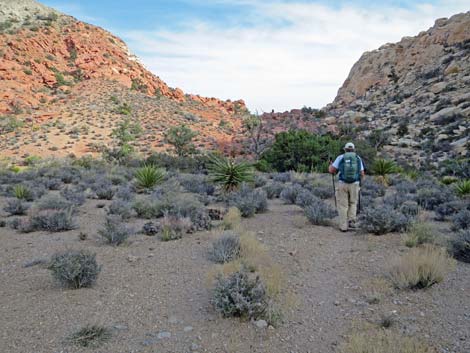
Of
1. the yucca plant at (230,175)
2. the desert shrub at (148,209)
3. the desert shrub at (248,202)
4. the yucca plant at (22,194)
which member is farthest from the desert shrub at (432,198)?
the yucca plant at (22,194)

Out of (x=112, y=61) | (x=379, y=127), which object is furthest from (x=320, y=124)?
(x=112, y=61)

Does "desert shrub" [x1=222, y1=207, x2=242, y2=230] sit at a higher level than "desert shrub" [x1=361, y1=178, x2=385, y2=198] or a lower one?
higher

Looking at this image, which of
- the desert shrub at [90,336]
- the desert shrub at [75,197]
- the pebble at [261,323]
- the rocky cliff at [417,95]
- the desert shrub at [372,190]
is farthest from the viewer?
the rocky cliff at [417,95]

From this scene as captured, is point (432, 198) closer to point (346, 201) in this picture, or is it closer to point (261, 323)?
point (346, 201)

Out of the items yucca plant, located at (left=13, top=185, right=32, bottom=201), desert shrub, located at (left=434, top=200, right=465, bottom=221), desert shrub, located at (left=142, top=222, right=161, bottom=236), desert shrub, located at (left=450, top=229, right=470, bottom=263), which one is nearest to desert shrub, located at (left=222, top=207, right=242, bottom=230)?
desert shrub, located at (left=142, top=222, right=161, bottom=236)

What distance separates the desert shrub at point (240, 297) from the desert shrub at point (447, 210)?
22.8 feet

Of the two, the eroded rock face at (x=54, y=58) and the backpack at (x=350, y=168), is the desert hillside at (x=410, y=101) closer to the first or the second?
the backpack at (x=350, y=168)

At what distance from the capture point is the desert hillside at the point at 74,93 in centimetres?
4241

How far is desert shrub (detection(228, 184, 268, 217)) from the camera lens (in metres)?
10.6

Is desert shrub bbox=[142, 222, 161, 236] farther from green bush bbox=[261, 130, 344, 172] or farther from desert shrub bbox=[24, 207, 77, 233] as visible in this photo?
green bush bbox=[261, 130, 344, 172]

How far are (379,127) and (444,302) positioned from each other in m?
35.5

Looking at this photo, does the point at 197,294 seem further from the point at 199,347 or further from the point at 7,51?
the point at 7,51

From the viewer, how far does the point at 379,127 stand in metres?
38.6

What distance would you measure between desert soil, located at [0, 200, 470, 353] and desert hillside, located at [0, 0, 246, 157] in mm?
32772
